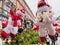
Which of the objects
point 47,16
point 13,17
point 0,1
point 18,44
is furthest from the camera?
point 0,1

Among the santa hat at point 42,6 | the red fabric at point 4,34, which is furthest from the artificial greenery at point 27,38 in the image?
the santa hat at point 42,6

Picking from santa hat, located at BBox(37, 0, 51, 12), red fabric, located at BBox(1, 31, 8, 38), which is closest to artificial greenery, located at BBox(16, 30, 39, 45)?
red fabric, located at BBox(1, 31, 8, 38)

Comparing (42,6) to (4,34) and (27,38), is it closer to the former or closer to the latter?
(4,34)

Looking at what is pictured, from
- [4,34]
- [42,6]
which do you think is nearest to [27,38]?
[4,34]

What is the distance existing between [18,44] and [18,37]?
0.06 metres

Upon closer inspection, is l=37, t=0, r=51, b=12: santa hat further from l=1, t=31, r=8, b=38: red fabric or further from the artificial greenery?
the artificial greenery

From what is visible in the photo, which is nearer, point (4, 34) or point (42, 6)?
point (42, 6)

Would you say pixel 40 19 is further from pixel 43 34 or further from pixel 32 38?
pixel 32 38

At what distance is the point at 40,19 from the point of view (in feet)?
3.66

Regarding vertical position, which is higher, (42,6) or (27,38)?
(42,6)

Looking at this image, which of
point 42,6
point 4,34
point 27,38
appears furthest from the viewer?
point 27,38

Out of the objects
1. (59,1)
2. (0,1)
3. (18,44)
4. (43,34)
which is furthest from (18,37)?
(59,1)

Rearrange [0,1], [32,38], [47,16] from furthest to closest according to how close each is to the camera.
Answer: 1. [0,1]
2. [32,38]
3. [47,16]

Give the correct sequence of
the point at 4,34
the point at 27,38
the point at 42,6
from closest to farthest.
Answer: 1. the point at 42,6
2. the point at 4,34
3. the point at 27,38
